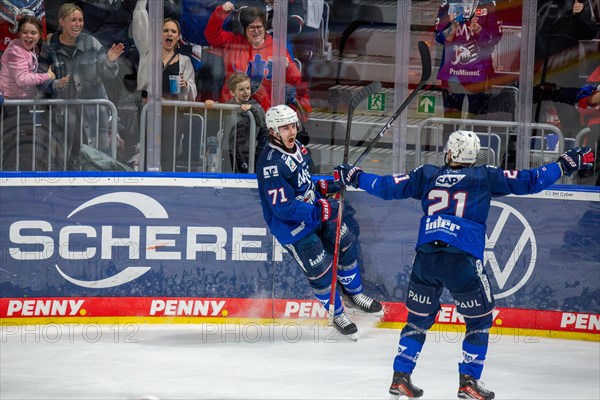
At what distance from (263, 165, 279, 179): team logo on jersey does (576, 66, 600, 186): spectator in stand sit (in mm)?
2069

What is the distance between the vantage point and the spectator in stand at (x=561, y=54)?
6891 millimetres

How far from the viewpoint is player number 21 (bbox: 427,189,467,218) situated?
5027 millimetres

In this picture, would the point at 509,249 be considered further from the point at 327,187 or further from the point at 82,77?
the point at 82,77

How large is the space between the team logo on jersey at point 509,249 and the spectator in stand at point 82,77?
252 centimetres

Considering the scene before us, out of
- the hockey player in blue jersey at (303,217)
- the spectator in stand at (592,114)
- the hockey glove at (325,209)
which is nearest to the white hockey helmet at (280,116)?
the hockey player in blue jersey at (303,217)

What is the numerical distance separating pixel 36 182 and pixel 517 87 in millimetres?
3132

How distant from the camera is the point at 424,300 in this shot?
508 cm

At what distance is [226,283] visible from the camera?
695 cm

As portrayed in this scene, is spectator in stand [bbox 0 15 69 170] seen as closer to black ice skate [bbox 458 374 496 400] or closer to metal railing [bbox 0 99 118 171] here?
metal railing [bbox 0 99 118 171]

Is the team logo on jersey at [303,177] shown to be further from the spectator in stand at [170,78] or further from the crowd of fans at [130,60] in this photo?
the spectator in stand at [170,78]

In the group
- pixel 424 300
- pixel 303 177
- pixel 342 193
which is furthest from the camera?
pixel 303 177

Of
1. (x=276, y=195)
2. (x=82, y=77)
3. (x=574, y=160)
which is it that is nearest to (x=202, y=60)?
(x=82, y=77)

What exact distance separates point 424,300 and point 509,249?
196 cm

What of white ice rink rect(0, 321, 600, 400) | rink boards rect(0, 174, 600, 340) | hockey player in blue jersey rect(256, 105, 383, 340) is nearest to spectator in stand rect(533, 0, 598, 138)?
rink boards rect(0, 174, 600, 340)
